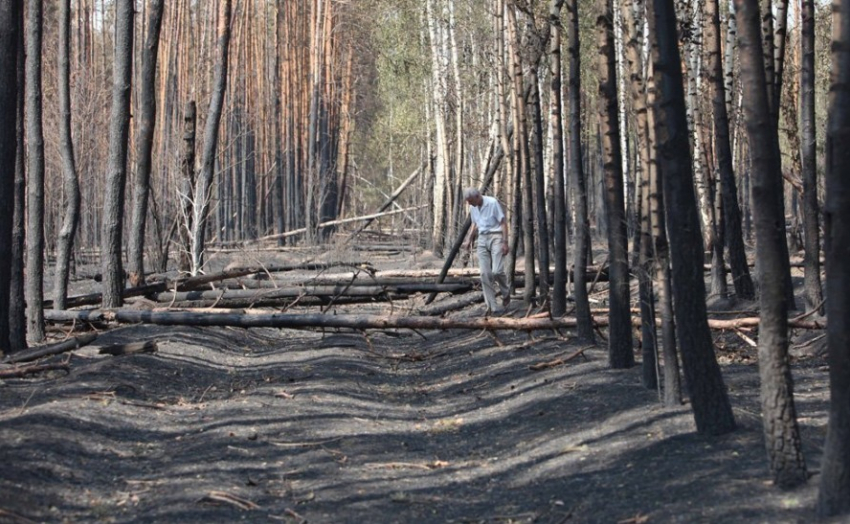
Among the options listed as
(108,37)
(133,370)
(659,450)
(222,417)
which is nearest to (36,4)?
(133,370)

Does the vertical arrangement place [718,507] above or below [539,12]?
below

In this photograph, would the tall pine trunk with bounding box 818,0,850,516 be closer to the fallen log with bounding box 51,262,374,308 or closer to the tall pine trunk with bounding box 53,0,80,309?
the tall pine trunk with bounding box 53,0,80,309

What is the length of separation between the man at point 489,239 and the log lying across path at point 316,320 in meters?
2.61

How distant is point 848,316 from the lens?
5.27 meters

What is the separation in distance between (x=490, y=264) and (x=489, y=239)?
40 centimetres

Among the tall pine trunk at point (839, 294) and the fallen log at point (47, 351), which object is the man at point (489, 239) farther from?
the tall pine trunk at point (839, 294)

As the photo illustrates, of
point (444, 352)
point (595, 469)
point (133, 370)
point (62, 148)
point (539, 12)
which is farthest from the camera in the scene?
point (539, 12)

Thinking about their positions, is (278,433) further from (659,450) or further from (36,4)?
(36,4)

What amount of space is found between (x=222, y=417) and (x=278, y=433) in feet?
2.96

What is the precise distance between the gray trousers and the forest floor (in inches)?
119

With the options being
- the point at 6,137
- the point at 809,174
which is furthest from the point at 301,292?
the point at 809,174

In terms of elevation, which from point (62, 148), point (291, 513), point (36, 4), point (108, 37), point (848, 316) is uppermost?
point (108, 37)

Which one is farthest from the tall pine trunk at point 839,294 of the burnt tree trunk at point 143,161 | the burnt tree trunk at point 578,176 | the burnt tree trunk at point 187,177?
the burnt tree trunk at point 187,177

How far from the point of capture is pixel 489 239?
55.1 ft
